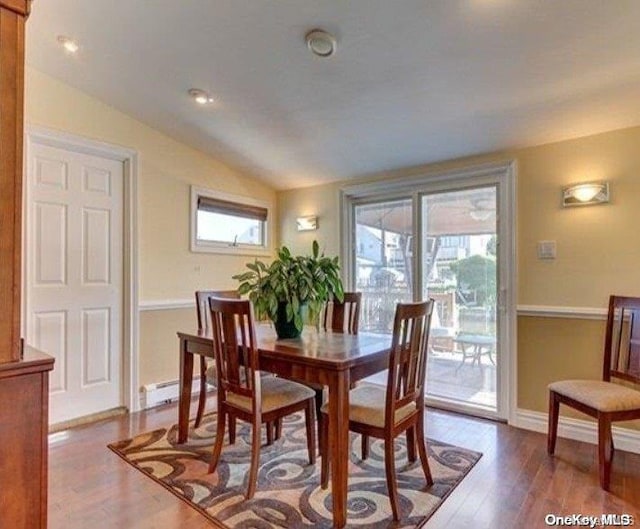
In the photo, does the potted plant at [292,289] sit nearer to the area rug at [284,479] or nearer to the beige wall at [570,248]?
the area rug at [284,479]

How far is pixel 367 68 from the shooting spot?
8.18 ft

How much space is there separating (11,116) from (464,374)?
347 cm

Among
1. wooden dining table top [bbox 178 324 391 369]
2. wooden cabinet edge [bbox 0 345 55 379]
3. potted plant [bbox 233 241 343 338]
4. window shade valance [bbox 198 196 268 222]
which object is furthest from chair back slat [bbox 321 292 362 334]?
wooden cabinet edge [bbox 0 345 55 379]

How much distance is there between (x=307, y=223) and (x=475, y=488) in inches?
115

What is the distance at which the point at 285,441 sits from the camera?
9.39ft

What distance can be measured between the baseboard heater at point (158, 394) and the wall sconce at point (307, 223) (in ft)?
6.42

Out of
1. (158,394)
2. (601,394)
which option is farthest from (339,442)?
(158,394)

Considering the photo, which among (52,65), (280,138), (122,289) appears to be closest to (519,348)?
(280,138)

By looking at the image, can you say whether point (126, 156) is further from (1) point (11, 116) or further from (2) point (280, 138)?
(1) point (11, 116)

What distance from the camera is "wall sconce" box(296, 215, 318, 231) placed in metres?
4.39

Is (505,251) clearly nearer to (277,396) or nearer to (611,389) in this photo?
(611,389)

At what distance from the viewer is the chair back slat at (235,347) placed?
7.10ft

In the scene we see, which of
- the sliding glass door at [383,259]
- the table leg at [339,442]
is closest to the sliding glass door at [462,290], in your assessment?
the sliding glass door at [383,259]

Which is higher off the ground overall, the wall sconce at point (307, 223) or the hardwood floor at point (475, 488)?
the wall sconce at point (307, 223)
